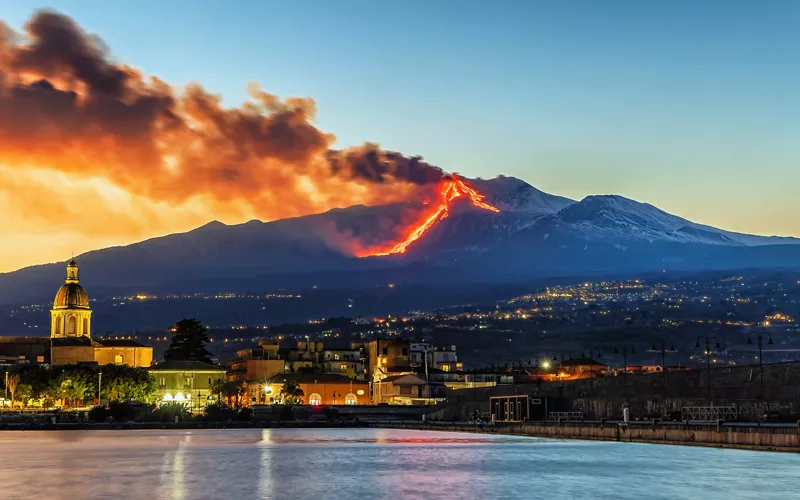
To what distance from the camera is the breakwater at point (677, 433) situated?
69.6 m

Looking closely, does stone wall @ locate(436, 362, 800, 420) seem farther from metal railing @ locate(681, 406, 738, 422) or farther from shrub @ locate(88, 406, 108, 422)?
shrub @ locate(88, 406, 108, 422)

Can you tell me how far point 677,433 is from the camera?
82625mm

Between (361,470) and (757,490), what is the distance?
961 inches

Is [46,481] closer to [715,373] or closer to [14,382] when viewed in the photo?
[715,373]

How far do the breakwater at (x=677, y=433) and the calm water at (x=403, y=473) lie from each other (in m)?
1.03

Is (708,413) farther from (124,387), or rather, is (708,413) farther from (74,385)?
(124,387)

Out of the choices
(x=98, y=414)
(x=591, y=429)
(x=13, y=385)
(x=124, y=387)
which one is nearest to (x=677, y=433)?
(x=591, y=429)

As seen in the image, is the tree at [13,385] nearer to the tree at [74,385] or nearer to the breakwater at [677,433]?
the tree at [74,385]

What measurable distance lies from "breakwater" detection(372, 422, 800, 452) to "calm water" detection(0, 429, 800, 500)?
1.03m

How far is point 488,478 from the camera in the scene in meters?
57.5

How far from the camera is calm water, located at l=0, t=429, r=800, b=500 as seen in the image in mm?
48938

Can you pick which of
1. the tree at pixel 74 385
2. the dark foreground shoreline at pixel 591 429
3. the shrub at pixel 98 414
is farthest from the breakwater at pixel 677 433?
the tree at pixel 74 385

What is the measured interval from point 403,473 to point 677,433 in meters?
28.7

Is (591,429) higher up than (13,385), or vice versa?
(13,385)
